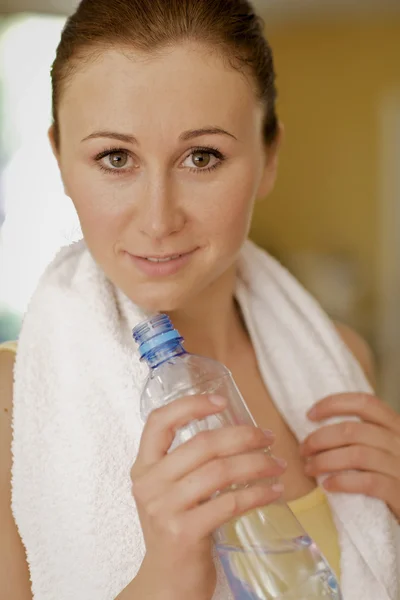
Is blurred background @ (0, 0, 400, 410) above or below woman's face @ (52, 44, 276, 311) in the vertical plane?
above

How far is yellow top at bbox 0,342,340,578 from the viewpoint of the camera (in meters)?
0.77

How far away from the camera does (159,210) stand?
66cm

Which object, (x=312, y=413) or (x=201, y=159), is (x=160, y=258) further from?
(x=312, y=413)

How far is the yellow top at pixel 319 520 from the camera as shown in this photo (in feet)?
2.51

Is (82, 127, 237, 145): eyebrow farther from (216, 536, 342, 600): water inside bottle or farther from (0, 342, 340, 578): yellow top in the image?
(216, 536, 342, 600): water inside bottle

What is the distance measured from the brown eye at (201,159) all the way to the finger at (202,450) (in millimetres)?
283

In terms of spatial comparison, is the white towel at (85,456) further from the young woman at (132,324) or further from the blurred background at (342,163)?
the blurred background at (342,163)

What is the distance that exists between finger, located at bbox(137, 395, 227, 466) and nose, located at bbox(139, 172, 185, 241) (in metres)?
0.19

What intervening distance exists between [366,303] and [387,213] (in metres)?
0.53

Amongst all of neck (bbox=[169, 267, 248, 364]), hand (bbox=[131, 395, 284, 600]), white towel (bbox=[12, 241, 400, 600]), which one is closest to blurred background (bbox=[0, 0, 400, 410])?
neck (bbox=[169, 267, 248, 364])

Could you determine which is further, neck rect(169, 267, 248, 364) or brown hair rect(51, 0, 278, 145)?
neck rect(169, 267, 248, 364)

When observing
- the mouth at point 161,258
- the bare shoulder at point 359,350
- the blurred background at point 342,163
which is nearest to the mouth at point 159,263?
the mouth at point 161,258

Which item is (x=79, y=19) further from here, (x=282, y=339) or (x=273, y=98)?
(x=282, y=339)

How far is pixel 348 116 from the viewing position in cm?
393
